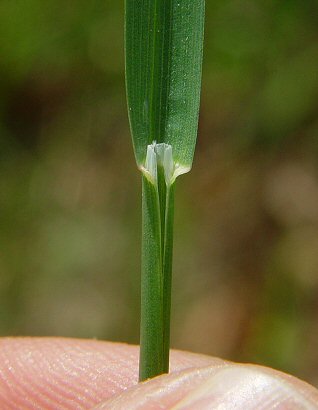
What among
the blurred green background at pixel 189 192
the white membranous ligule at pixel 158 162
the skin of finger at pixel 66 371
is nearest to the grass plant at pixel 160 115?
the white membranous ligule at pixel 158 162

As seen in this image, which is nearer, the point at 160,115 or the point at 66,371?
the point at 160,115

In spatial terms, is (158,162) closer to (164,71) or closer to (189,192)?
(164,71)

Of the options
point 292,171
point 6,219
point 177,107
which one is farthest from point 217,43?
point 177,107

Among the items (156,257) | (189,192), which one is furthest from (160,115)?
(189,192)

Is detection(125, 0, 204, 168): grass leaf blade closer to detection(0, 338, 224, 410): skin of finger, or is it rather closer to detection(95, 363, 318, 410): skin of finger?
detection(95, 363, 318, 410): skin of finger

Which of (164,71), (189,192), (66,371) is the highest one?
(189,192)
